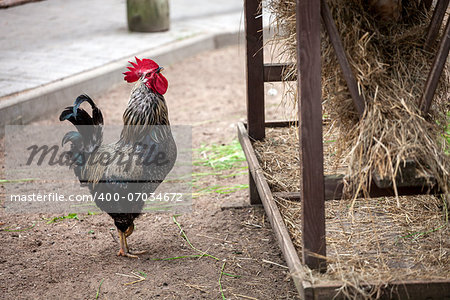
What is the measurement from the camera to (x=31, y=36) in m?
8.03

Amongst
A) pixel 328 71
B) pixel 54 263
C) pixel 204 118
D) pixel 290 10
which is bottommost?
pixel 54 263

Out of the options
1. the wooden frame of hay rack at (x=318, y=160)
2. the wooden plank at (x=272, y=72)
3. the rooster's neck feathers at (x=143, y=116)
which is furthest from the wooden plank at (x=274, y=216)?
the rooster's neck feathers at (x=143, y=116)

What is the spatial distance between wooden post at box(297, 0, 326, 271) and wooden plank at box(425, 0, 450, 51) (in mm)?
592

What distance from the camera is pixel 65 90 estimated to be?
6.09 meters

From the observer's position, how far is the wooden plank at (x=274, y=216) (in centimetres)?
246

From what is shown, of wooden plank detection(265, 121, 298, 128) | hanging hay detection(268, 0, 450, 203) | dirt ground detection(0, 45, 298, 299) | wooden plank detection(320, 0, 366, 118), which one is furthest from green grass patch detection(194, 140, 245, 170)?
wooden plank detection(320, 0, 366, 118)

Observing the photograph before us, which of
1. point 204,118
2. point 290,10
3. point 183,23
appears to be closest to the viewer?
point 290,10

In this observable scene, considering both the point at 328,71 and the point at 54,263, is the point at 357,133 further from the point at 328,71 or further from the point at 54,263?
the point at 54,263

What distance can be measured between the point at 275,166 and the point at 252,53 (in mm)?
757

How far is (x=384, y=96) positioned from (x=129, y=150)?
1.63 metres

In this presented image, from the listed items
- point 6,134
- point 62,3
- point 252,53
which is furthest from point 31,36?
point 252,53

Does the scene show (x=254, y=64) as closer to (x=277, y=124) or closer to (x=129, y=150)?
(x=277, y=124)

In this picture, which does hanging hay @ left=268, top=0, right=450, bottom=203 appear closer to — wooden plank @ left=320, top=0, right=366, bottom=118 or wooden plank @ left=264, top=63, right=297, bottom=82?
wooden plank @ left=320, top=0, right=366, bottom=118

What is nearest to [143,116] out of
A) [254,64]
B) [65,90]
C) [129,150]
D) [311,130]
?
[129,150]
